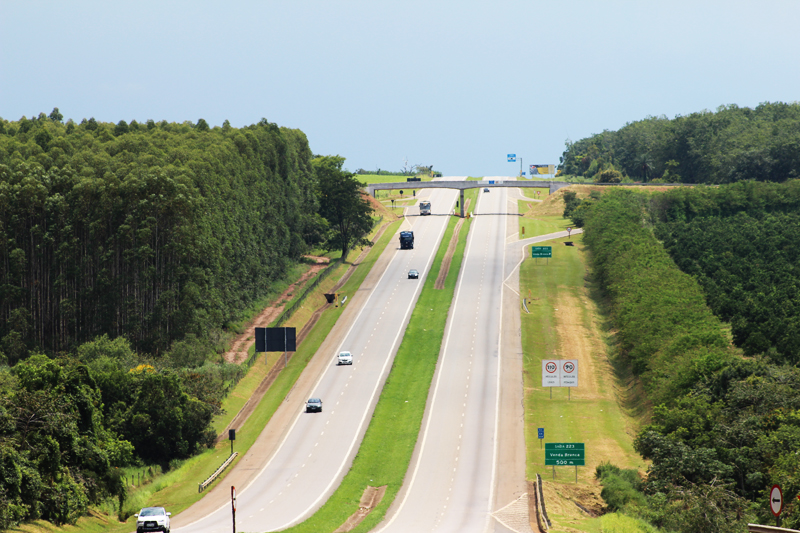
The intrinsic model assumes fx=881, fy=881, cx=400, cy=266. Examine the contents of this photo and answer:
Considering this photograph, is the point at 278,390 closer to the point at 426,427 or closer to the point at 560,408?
the point at 426,427

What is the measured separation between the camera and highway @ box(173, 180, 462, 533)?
5838 cm

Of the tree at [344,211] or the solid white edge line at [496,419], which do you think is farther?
the tree at [344,211]

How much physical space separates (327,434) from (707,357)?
3391 centimetres

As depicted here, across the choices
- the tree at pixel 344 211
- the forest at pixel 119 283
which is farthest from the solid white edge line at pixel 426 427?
the tree at pixel 344 211

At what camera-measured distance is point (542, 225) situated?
176 metres

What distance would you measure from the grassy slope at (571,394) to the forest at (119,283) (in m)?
30.1

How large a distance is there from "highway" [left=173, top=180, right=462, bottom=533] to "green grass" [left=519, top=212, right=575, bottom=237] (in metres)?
37.0

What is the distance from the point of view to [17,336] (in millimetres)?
95500

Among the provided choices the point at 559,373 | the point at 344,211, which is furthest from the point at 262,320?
A: the point at 559,373

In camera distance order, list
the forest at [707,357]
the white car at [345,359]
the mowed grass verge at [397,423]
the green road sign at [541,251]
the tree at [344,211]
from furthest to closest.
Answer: the tree at [344,211] < the green road sign at [541,251] < the white car at [345,359] < the mowed grass verge at [397,423] < the forest at [707,357]

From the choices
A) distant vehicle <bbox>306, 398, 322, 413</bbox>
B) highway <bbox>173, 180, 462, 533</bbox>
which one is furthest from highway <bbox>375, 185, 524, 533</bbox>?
distant vehicle <bbox>306, 398, 322, 413</bbox>

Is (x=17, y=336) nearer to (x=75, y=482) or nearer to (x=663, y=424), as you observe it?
(x=75, y=482)

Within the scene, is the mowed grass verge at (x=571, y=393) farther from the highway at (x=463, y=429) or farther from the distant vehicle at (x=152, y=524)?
the distant vehicle at (x=152, y=524)

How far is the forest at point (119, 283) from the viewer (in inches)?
2251
